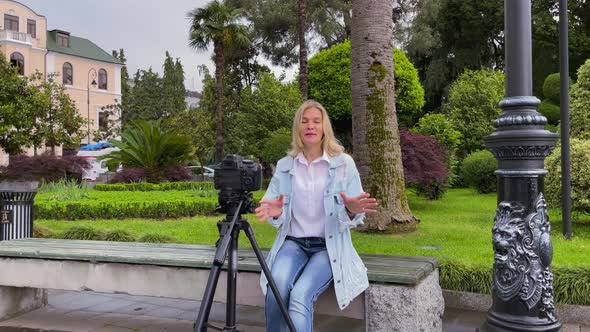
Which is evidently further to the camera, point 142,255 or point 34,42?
point 34,42

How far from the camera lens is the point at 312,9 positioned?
91.4ft

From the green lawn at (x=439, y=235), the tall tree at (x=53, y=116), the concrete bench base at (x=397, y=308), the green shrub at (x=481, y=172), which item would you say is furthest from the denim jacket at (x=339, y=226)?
the tall tree at (x=53, y=116)

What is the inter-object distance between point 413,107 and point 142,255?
642 inches

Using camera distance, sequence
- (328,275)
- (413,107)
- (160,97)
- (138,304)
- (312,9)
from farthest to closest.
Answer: (160,97) < (312,9) < (413,107) < (138,304) < (328,275)

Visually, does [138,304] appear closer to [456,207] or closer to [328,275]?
[328,275]

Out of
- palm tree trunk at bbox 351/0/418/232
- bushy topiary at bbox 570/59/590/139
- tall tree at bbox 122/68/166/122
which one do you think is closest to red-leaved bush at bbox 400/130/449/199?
bushy topiary at bbox 570/59/590/139

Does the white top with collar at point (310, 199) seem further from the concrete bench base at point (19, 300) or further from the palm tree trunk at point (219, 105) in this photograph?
the palm tree trunk at point (219, 105)

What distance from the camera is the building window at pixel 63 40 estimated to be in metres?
44.3

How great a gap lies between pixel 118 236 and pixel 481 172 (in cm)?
1158

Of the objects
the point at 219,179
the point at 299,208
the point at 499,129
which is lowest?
the point at 299,208

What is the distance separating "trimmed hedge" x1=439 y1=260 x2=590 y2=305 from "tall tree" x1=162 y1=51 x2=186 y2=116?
51857mm

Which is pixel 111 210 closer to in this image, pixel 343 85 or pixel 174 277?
pixel 174 277

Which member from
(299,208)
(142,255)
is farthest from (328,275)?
(142,255)

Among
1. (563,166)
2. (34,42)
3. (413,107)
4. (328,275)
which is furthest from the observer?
(34,42)
